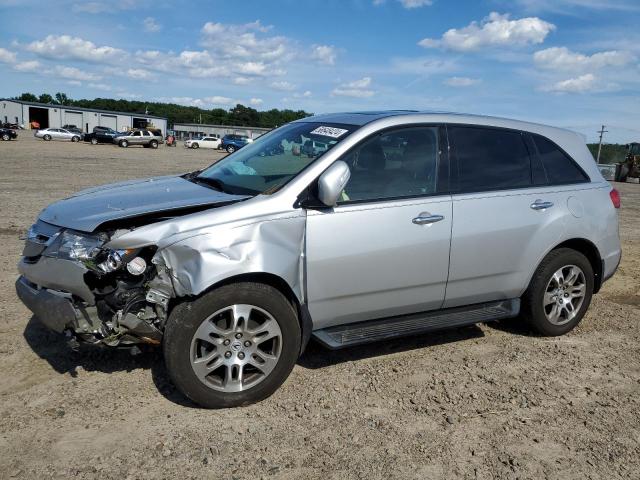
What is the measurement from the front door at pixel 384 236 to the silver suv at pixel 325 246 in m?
0.01

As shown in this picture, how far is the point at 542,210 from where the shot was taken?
461 centimetres

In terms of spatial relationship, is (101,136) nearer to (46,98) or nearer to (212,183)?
(212,183)

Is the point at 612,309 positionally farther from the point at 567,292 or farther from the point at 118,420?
the point at 118,420

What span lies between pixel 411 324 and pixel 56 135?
60.8 meters

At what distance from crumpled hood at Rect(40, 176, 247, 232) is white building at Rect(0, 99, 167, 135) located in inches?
3522

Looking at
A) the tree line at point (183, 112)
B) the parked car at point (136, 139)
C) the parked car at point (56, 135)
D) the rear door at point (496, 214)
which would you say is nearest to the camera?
the rear door at point (496, 214)

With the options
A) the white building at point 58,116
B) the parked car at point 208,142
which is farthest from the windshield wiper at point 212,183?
the white building at point 58,116

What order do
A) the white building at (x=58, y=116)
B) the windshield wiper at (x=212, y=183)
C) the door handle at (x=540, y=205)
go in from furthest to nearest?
the white building at (x=58, y=116)
the door handle at (x=540, y=205)
the windshield wiper at (x=212, y=183)

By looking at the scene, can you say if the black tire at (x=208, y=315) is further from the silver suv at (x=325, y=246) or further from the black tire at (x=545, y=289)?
the black tire at (x=545, y=289)

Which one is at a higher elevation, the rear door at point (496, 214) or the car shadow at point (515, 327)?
the rear door at point (496, 214)

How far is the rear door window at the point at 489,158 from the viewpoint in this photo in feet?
14.4

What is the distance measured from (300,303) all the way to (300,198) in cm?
70

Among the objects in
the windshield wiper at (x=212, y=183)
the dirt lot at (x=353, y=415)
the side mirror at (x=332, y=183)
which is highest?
the side mirror at (x=332, y=183)

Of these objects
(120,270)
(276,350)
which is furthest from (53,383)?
(276,350)
